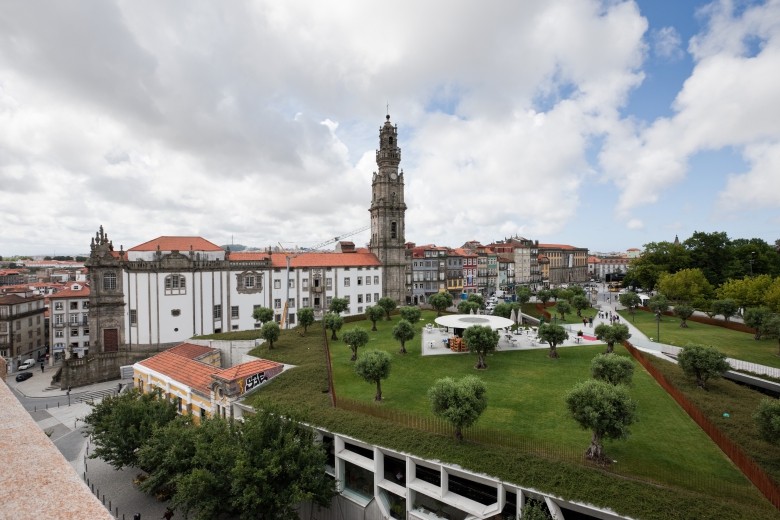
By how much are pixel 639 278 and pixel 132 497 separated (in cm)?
7637

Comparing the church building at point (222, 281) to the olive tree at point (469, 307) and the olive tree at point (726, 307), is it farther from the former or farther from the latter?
the olive tree at point (726, 307)

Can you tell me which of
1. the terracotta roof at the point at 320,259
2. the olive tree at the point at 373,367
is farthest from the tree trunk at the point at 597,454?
the terracotta roof at the point at 320,259

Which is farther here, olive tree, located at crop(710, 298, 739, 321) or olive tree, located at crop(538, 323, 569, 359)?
olive tree, located at crop(710, 298, 739, 321)

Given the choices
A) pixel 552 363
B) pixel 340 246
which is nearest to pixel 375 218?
pixel 340 246

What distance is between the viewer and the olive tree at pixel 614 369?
69.8 ft

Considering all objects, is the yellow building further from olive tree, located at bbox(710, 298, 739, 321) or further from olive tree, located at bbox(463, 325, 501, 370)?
olive tree, located at bbox(710, 298, 739, 321)

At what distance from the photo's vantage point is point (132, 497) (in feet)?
79.6

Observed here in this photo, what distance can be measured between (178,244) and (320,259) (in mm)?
19805

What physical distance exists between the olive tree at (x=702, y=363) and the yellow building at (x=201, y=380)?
28440 mm

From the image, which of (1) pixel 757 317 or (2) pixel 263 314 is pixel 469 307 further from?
(1) pixel 757 317

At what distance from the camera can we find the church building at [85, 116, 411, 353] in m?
46.7

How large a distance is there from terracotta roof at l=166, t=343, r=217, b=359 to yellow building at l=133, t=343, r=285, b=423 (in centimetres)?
124

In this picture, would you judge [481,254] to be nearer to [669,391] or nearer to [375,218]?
[375,218]

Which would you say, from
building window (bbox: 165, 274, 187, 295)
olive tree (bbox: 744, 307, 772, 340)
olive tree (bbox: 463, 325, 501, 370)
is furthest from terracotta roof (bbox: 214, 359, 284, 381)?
olive tree (bbox: 744, 307, 772, 340)
